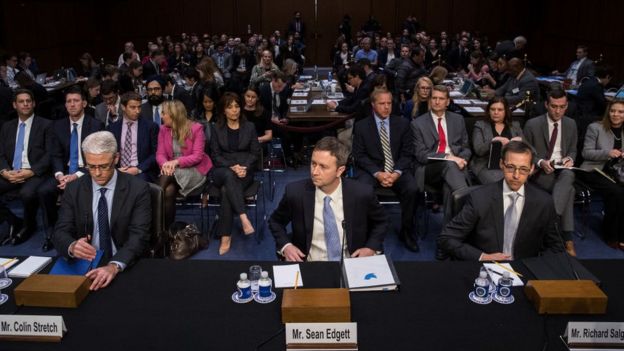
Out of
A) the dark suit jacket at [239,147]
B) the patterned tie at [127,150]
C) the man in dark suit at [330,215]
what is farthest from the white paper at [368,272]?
the patterned tie at [127,150]

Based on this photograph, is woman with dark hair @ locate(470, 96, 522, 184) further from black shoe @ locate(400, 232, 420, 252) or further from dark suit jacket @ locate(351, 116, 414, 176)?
black shoe @ locate(400, 232, 420, 252)

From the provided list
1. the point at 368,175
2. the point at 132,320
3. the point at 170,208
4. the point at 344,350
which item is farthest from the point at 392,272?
the point at 170,208

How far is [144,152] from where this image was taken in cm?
519

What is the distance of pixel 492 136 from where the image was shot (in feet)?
16.7

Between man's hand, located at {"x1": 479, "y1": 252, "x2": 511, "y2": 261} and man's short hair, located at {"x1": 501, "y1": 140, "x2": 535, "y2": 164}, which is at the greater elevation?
man's short hair, located at {"x1": 501, "y1": 140, "x2": 535, "y2": 164}

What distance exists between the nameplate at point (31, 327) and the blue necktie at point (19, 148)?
3.55m

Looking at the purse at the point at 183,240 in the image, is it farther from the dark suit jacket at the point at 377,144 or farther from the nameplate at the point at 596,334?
the nameplate at the point at 596,334

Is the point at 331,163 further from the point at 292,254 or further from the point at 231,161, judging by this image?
the point at 231,161

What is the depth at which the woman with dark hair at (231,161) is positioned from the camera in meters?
4.91

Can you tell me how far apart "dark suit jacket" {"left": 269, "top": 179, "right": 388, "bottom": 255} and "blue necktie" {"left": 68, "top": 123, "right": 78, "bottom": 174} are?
2.85m

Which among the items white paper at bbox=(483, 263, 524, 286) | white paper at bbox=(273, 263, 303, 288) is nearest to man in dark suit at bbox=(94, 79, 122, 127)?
Result: white paper at bbox=(273, 263, 303, 288)

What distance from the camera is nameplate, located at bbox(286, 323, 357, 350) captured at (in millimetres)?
1975

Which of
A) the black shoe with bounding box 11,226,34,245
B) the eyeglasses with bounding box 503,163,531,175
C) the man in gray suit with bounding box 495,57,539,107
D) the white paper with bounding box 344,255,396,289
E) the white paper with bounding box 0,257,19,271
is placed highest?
the man in gray suit with bounding box 495,57,539,107

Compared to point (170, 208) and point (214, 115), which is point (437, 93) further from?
point (170, 208)
